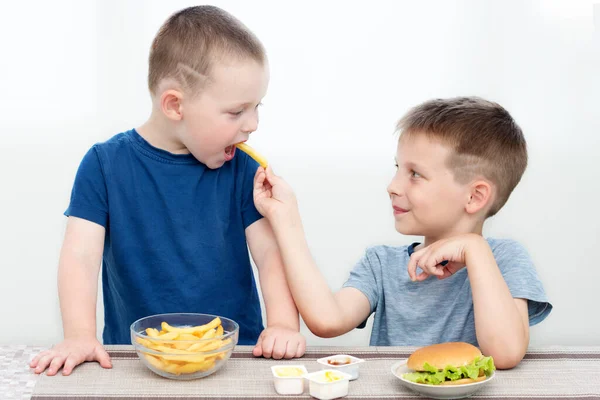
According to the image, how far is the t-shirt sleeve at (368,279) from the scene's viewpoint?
1.62m

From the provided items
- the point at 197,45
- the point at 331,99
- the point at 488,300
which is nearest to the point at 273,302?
the point at 488,300

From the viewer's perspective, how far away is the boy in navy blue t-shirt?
1.51 m

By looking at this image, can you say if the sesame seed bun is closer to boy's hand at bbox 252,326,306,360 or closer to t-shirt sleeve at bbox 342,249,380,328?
boy's hand at bbox 252,326,306,360

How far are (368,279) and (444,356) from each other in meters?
0.49

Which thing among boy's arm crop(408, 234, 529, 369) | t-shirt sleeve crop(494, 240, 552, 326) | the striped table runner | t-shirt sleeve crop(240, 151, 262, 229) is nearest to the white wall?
t-shirt sleeve crop(240, 151, 262, 229)

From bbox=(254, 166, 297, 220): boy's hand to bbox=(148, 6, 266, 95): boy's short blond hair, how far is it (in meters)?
0.23

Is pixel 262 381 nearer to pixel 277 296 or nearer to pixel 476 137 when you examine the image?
pixel 277 296

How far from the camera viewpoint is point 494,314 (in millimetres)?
1337

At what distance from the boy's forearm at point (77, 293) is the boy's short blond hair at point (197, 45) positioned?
41 cm

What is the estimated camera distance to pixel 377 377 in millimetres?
1218

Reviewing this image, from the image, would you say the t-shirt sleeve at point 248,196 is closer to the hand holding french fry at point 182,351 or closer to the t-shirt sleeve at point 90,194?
the t-shirt sleeve at point 90,194

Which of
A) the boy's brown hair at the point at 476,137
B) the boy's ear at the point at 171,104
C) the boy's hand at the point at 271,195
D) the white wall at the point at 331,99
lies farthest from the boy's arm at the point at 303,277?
the white wall at the point at 331,99

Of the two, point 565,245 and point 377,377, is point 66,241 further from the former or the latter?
point 565,245

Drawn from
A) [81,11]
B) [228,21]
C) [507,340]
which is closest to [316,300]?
[507,340]
